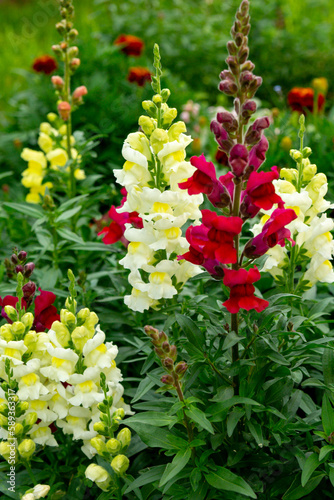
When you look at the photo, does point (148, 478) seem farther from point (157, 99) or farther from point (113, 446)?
point (157, 99)

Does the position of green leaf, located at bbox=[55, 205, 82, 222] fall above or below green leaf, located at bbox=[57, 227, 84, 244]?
above

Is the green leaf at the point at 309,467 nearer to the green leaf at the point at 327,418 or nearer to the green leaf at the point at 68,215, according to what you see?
the green leaf at the point at 327,418

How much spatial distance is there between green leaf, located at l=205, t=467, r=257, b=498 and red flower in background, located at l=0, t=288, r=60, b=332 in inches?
31.8

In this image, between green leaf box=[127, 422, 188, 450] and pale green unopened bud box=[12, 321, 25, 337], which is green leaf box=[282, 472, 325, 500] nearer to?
green leaf box=[127, 422, 188, 450]

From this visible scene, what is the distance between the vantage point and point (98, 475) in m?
1.96

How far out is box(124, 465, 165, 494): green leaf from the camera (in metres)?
1.92

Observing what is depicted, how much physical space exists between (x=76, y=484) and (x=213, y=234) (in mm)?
1124

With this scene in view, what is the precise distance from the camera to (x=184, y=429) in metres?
2.05

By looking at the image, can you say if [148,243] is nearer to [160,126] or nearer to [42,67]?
[160,126]

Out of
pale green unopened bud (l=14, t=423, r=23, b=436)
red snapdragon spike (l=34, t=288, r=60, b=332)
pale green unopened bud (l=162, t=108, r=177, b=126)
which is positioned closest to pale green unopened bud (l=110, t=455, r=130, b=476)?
pale green unopened bud (l=14, t=423, r=23, b=436)

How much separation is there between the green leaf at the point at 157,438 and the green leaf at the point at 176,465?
0.16 feet

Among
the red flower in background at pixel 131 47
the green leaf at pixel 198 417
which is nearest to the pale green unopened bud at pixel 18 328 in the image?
the green leaf at pixel 198 417

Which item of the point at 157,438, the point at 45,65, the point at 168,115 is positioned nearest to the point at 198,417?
the point at 157,438

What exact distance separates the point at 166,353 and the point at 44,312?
0.70 m
